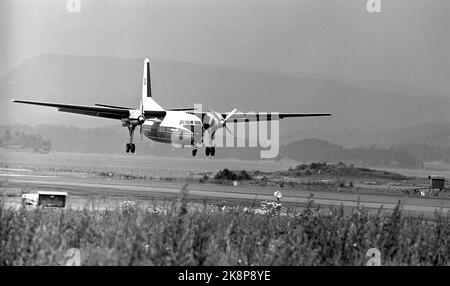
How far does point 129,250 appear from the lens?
11.0m

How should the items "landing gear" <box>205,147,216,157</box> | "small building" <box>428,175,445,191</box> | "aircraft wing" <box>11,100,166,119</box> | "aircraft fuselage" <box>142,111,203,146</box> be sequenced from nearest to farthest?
1. "landing gear" <box>205,147,216,157</box>
2. "aircraft wing" <box>11,100,166,119</box>
3. "aircraft fuselage" <box>142,111,203,146</box>
4. "small building" <box>428,175,445,191</box>

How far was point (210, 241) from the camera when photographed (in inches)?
614

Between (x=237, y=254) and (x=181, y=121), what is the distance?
51361mm

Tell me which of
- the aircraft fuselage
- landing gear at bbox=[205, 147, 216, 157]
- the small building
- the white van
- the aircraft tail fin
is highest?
the aircraft tail fin

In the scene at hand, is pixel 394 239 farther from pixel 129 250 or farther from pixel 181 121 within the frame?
pixel 181 121

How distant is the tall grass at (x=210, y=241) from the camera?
464 inches

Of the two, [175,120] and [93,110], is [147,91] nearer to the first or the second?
[175,120]

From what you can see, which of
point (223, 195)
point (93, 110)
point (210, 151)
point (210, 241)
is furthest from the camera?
point (93, 110)

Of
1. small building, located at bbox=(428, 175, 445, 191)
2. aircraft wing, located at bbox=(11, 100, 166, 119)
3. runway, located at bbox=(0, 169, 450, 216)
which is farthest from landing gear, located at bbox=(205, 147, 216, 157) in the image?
small building, located at bbox=(428, 175, 445, 191)

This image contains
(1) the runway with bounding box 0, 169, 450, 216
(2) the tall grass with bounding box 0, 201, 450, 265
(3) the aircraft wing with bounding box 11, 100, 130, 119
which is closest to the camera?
(2) the tall grass with bounding box 0, 201, 450, 265

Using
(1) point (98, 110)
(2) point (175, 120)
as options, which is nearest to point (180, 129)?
(2) point (175, 120)

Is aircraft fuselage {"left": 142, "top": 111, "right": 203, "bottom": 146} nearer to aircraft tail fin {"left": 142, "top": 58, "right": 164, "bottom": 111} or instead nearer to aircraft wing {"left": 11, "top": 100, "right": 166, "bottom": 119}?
aircraft wing {"left": 11, "top": 100, "right": 166, "bottom": 119}

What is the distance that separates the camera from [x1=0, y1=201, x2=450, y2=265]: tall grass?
11.8m

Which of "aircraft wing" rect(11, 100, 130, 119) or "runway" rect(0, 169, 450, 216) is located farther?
"aircraft wing" rect(11, 100, 130, 119)
